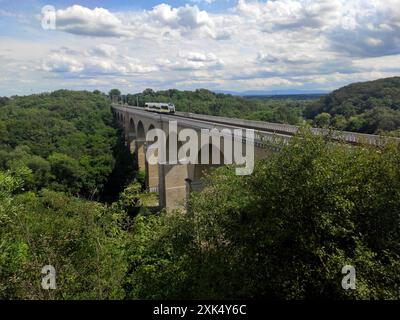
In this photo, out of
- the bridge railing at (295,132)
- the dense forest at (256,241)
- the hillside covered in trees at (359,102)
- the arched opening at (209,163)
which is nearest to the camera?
the dense forest at (256,241)

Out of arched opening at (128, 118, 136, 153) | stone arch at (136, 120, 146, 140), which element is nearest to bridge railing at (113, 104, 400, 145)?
stone arch at (136, 120, 146, 140)

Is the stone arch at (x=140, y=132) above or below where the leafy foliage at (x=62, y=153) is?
above

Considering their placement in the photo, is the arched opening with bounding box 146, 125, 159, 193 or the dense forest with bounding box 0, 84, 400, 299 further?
the arched opening with bounding box 146, 125, 159, 193

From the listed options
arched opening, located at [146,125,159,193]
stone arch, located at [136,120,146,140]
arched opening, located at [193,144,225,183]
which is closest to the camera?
arched opening, located at [193,144,225,183]

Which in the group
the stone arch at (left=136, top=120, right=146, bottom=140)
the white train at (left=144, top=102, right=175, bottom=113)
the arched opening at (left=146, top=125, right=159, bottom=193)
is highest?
the white train at (left=144, top=102, right=175, bottom=113)

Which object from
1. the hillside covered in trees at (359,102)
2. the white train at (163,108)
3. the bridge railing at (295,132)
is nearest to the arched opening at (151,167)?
the white train at (163,108)

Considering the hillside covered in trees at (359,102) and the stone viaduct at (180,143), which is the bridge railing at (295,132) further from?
the hillside covered in trees at (359,102)

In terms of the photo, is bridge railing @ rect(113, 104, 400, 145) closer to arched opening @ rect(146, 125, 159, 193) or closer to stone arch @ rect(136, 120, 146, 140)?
arched opening @ rect(146, 125, 159, 193)

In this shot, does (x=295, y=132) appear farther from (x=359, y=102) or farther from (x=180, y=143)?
(x=359, y=102)

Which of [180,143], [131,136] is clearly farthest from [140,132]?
[180,143]
